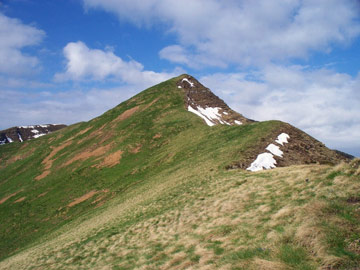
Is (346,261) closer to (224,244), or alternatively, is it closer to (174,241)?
(224,244)

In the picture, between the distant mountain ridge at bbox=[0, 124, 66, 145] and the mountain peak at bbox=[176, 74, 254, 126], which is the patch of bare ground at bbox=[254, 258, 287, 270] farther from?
the distant mountain ridge at bbox=[0, 124, 66, 145]

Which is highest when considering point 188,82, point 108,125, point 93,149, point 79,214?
point 188,82

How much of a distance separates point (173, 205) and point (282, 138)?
19212 millimetres

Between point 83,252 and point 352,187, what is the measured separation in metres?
18.5

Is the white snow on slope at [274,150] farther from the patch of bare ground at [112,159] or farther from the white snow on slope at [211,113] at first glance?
the white snow on slope at [211,113]

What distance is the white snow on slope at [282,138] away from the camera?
106 ft

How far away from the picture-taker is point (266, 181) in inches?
743

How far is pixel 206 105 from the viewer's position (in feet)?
243

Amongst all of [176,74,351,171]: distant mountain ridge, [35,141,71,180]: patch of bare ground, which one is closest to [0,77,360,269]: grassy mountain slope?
[35,141,71,180]: patch of bare ground

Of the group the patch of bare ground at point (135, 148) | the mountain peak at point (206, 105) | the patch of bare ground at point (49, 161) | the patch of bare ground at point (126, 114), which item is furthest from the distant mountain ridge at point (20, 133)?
the patch of bare ground at point (135, 148)

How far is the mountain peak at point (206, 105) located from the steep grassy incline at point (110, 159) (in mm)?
3365

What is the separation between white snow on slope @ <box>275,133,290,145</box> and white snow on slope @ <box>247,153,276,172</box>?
16.1 ft

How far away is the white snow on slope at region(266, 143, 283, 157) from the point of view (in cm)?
2931

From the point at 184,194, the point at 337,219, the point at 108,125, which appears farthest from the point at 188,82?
the point at 337,219
